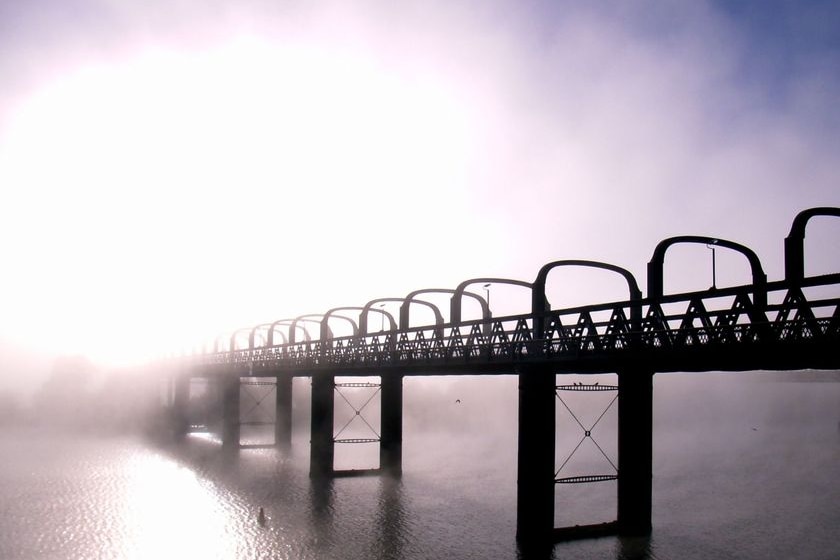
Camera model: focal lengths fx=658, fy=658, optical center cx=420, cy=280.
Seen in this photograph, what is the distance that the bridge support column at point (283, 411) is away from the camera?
60.7 m

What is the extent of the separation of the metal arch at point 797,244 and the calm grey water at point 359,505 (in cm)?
1408

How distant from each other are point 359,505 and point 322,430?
31.3ft

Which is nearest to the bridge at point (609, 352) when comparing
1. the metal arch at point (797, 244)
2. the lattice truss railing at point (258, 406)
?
the metal arch at point (797, 244)

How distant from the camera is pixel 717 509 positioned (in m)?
39.5

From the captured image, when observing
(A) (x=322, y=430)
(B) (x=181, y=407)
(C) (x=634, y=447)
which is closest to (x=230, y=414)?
(B) (x=181, y=407)

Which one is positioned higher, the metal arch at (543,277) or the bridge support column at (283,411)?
the metal arch at (543,277)

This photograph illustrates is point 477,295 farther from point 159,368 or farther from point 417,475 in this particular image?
point 159,368

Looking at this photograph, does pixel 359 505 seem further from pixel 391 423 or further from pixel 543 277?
pixel 543 277

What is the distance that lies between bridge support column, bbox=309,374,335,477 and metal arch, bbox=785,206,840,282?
32.4 metres

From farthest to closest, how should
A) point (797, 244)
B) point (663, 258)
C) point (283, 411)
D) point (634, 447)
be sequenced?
point (283, 411) → point (634, 447) → point (663, 258) → point (797, 244)

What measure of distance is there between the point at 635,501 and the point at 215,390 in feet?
272

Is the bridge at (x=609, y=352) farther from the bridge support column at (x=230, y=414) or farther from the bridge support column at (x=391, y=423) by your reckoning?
the bridge support column at (x=230, y=414)

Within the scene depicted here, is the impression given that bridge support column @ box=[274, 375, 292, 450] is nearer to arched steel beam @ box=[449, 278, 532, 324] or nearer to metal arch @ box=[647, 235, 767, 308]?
arched steel beam @ box=[449, 278, 532, 324]

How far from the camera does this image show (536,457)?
26.2m
